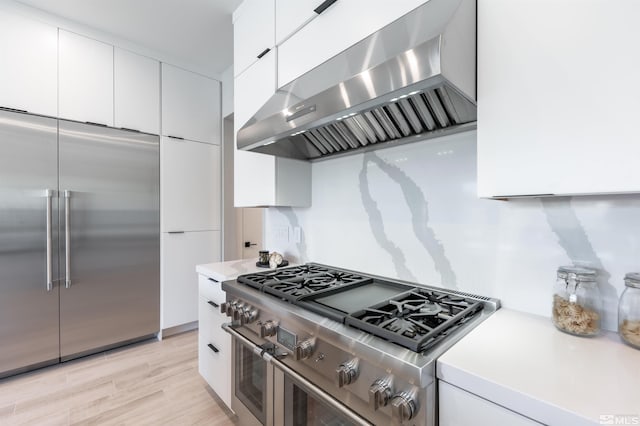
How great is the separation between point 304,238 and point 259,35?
4.49ft

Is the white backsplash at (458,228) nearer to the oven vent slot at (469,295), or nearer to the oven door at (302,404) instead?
the oven vent slot at (469,295)

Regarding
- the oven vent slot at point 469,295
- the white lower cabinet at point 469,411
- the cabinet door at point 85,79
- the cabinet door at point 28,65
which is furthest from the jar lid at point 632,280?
the cabinet door at point 28,65

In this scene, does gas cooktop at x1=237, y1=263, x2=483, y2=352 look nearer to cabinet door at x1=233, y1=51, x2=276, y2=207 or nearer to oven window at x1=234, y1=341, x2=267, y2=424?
oven window at x1=234, y1=341, x2=267, y2=424

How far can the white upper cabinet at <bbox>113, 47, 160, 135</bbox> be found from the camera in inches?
99.5

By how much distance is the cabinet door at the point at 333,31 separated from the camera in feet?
3.59

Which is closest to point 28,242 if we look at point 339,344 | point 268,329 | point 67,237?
point 67,237

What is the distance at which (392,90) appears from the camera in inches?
34.7

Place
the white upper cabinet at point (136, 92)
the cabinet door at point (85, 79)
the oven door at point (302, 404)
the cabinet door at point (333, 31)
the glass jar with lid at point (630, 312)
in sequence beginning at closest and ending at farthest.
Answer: the glass jar with lid at point (630, 312) → the oven door at point (302, 404) → the cabinet door at point (333, 31) → the cabinet door at point (85, 79) → the white upper cabinet at point (136, 92)

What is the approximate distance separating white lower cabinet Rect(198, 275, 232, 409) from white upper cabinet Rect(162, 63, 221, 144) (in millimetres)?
1746

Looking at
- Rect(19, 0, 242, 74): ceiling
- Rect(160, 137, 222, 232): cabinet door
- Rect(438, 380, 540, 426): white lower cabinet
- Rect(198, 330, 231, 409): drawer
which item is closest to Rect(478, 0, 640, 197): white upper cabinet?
Rect(438, 380, 540, 426): white lower cabinet

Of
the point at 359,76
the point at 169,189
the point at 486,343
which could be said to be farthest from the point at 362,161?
the point at 169,189

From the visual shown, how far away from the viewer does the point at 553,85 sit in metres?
0.79

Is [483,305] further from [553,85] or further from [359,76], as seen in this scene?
[359,76]

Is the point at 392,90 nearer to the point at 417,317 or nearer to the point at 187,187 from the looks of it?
the point at 417,317
